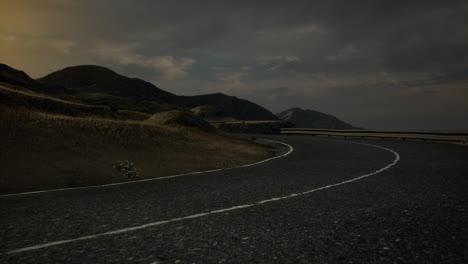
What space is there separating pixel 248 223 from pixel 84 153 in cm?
1122

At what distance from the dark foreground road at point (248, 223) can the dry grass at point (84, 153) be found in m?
2.84

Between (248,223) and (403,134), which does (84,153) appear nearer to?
(248,223)

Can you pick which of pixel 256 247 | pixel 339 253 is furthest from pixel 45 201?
pixel 339 253

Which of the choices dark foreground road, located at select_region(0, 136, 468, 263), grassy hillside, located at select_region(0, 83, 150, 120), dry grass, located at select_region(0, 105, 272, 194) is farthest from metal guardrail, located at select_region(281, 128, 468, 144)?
grassy hillside, located at select_region(0, 83, 150, 120)

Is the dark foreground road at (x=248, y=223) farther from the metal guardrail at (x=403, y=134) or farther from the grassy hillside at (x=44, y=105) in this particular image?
the grassy hillside at (x=44, y=105)

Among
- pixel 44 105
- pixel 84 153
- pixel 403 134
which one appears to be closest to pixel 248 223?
pixel 84 153

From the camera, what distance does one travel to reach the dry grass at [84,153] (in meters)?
10.6

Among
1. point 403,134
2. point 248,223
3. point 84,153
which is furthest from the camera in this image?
point 403,134

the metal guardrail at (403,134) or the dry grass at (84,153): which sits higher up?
the metal guardrail at (403,134)

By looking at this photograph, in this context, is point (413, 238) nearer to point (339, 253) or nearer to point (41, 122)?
point (339, 253)

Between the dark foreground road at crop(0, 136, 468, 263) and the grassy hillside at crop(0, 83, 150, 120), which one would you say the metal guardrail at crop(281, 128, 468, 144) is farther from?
the grassy hillside at crop(0, 83, 150, 120)

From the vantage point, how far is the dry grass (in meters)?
10.6

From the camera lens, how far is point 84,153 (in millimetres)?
13867

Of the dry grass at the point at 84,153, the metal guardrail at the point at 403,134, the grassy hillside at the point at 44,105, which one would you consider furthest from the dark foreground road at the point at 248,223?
the grassy hillside at the point at 44,105
